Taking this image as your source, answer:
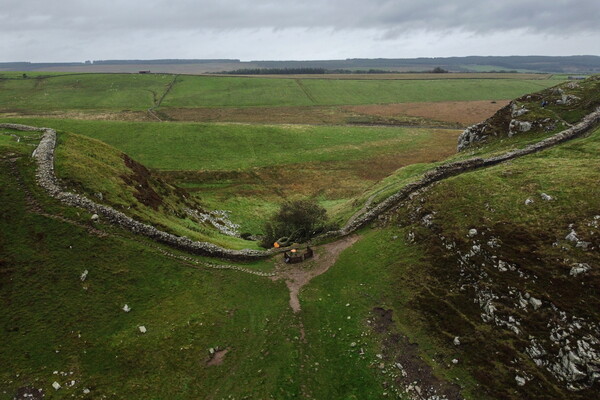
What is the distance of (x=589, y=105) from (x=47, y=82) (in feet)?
784

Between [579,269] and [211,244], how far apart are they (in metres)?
30.3

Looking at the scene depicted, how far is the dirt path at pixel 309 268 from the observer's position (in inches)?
1227

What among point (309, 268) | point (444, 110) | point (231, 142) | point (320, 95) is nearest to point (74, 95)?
point (231, 142)

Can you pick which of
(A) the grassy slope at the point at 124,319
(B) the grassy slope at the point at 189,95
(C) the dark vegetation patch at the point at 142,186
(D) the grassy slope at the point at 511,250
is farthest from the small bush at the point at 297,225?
(B) the grassy slope at the point at 189,95

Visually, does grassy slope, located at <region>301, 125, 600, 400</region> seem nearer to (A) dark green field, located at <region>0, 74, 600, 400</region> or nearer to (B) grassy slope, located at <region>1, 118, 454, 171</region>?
(A) dark green field, located at <region>0, 74, 600, 400</region>

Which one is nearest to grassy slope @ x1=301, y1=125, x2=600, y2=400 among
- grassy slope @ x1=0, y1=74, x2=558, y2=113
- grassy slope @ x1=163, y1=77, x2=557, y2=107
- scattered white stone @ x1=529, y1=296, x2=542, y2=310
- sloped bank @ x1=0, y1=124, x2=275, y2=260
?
scattered white stone @ x1=529, y1=296, x2=542, y2=310

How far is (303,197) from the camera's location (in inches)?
2798

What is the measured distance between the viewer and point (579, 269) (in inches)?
891

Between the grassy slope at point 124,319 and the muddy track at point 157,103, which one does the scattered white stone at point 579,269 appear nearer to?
the grassy slope at point 124,319

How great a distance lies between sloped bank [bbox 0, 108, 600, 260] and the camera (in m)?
32.6

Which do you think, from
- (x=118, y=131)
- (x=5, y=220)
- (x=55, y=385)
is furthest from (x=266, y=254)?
(x=118, y=131)

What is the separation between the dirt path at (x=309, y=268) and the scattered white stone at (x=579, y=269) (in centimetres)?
1854

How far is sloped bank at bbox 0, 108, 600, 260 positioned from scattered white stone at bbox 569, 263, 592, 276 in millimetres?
18293

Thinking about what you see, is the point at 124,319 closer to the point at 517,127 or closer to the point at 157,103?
the point at 517,127
